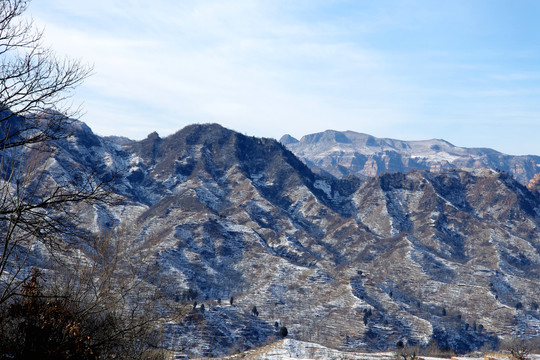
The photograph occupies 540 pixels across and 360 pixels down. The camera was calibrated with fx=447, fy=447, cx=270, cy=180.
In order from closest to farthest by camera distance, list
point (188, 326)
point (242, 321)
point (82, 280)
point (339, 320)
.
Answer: point (82, 280) < point (188, 326) < point (242, 321) < point (339, 320)

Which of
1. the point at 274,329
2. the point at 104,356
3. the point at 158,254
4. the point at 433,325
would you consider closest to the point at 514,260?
the point at 433,325

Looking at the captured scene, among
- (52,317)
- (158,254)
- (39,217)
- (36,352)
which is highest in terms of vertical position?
(39,217)

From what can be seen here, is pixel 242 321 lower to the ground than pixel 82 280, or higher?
lower

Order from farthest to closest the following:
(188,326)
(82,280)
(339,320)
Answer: (339,320)
(188,326)
(82,280)

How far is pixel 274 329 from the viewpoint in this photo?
4464 inches

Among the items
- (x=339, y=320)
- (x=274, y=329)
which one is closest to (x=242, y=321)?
(x=274, y=329)

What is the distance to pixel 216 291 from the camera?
444 ft

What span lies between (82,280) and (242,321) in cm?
10146

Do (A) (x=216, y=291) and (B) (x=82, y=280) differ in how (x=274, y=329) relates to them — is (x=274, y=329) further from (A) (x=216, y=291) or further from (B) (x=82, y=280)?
(B) (x=82, y=280)

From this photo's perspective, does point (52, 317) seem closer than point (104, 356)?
Yes

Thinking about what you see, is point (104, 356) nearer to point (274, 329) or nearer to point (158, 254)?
point (274, 329)

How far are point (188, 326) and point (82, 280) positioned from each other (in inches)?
3347

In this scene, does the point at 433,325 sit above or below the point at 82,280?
below

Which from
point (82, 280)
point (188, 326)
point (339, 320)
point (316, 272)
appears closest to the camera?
point (82, 280)
